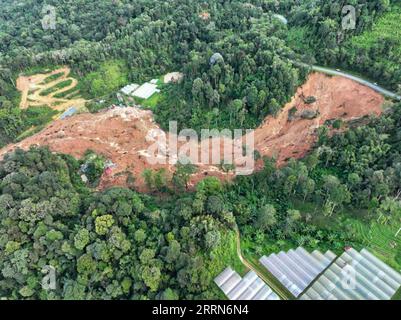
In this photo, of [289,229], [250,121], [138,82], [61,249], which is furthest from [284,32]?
[61,249]

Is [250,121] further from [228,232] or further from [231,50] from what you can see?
[228,232]

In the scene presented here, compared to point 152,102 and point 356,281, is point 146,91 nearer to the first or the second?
point 152,102

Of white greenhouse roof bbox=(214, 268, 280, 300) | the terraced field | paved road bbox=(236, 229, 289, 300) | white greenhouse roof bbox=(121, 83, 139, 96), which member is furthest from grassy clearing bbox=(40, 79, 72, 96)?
the terraced field

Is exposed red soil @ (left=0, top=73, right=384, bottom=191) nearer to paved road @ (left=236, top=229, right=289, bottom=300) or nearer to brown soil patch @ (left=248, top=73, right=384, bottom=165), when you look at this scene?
brown soil patch @ (left=248, top=73, right=384, bottom=165)

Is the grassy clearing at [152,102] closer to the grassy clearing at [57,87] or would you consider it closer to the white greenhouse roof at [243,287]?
the grassy clearing at [57,87]

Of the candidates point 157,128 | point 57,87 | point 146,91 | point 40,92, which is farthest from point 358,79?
point 40,92

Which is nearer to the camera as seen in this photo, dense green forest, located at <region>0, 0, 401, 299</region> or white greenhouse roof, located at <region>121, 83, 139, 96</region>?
dense green forest, located at <region>0, 0, 401, 299</region>
